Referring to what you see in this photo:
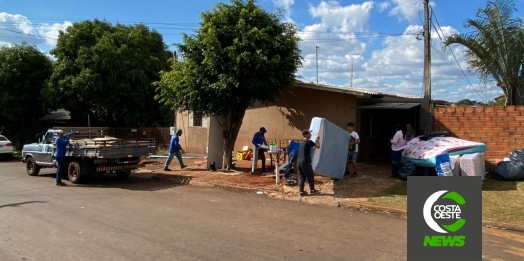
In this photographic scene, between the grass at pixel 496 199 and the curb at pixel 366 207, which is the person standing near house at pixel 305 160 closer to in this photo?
the curb at pixel 366 207

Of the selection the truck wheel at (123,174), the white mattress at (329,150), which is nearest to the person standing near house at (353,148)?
the white mattress at (329,150)

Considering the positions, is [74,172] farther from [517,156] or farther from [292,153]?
[517,156]

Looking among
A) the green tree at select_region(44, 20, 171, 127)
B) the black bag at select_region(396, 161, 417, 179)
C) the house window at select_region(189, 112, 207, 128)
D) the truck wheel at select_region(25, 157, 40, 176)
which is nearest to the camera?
the black bag at select_region(396, 161, 417, 179)

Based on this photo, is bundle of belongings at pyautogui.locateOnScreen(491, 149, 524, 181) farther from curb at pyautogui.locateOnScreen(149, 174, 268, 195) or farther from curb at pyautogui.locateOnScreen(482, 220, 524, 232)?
curb at pyautogui.locateOnScreen(149, 174, 268, 195)

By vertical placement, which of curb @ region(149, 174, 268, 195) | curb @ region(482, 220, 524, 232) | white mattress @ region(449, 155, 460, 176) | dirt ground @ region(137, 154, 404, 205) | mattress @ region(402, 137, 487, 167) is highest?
mattress @ region(402, 137, 487, 167)

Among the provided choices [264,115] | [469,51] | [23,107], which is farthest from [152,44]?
[469,51]

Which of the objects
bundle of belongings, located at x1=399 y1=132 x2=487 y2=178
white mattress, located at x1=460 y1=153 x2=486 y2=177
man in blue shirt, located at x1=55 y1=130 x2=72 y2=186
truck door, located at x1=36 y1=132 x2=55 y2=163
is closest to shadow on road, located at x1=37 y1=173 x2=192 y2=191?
man in blue shirt, located at x1=55 y1=130 x2=72 y2=186

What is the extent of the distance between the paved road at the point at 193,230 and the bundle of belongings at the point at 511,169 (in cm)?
444

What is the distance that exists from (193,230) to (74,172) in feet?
23.6

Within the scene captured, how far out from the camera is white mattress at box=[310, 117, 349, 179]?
1062cm

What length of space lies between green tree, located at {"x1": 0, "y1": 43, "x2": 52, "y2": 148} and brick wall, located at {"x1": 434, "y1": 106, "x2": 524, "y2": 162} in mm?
22587

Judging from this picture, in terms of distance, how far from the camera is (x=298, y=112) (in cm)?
1585

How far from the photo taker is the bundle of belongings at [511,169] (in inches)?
427

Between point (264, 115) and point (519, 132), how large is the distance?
9.16 m
